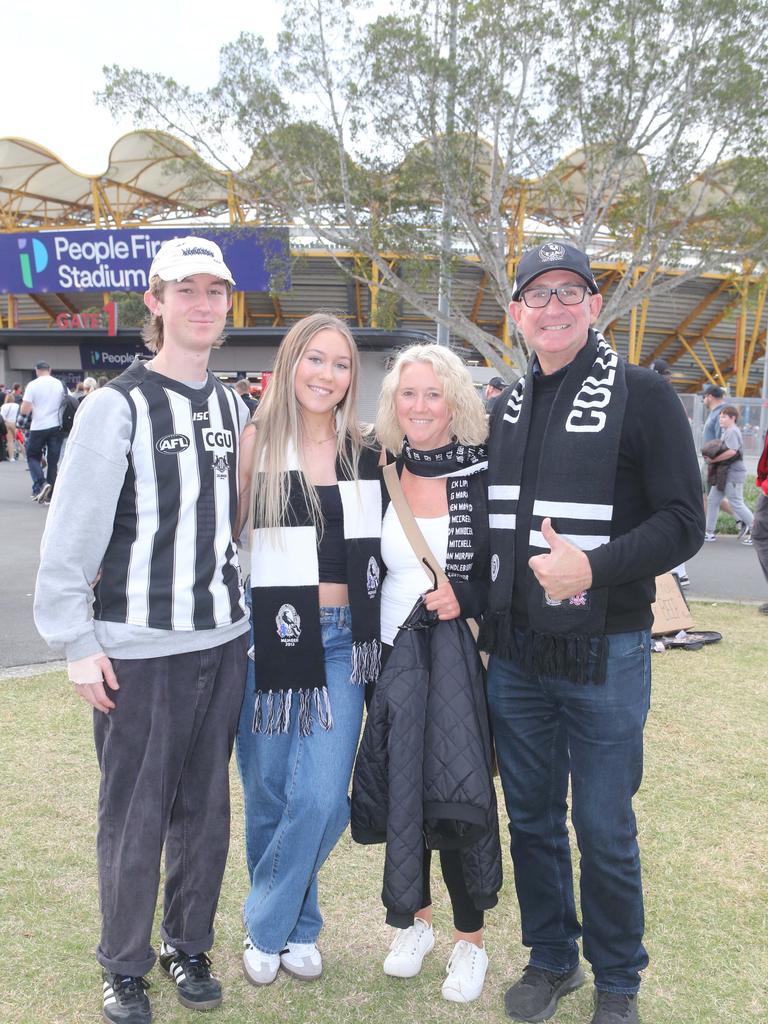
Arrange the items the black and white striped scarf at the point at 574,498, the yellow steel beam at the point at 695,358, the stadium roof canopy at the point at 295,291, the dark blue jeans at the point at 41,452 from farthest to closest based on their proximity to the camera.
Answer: the yellow steel beam at the point at 695,358, the stadium roof canopy at the point at 295,291, the dark blue jeans at the point at 41,452, the black and white striped scarf at the point at 574,498

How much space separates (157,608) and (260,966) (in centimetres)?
124

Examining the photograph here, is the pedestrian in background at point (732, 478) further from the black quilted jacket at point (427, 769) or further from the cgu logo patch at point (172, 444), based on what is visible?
the cgu logo patch at point (172, 444)

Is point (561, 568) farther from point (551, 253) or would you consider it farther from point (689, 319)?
point (689, 319)

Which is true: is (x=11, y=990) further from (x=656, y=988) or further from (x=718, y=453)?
(x=718, y=453)

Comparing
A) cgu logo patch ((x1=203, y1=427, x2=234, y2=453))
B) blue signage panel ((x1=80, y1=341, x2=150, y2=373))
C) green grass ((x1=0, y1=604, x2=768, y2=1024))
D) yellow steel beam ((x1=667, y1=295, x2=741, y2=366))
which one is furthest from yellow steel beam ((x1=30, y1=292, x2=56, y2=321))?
A: cgu logo patch ((x1=203, y1=427, x2=234, y2=453))

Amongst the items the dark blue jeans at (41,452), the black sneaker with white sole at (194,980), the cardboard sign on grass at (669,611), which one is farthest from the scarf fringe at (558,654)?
the dark blue jeans at (41,452)

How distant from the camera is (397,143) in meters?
15.1

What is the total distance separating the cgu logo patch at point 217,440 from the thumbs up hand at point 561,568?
3.16 feet

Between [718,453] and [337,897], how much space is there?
9130mm

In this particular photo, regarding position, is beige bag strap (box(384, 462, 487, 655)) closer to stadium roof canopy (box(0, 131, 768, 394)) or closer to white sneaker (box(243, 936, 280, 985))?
white sneaker (box(243, 936, 280, 985))

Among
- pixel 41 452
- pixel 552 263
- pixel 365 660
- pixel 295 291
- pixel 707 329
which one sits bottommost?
pixel 41 452

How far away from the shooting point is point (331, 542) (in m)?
2.58

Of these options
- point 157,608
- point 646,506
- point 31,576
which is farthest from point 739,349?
point 157,608

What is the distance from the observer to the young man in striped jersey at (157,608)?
225cm
